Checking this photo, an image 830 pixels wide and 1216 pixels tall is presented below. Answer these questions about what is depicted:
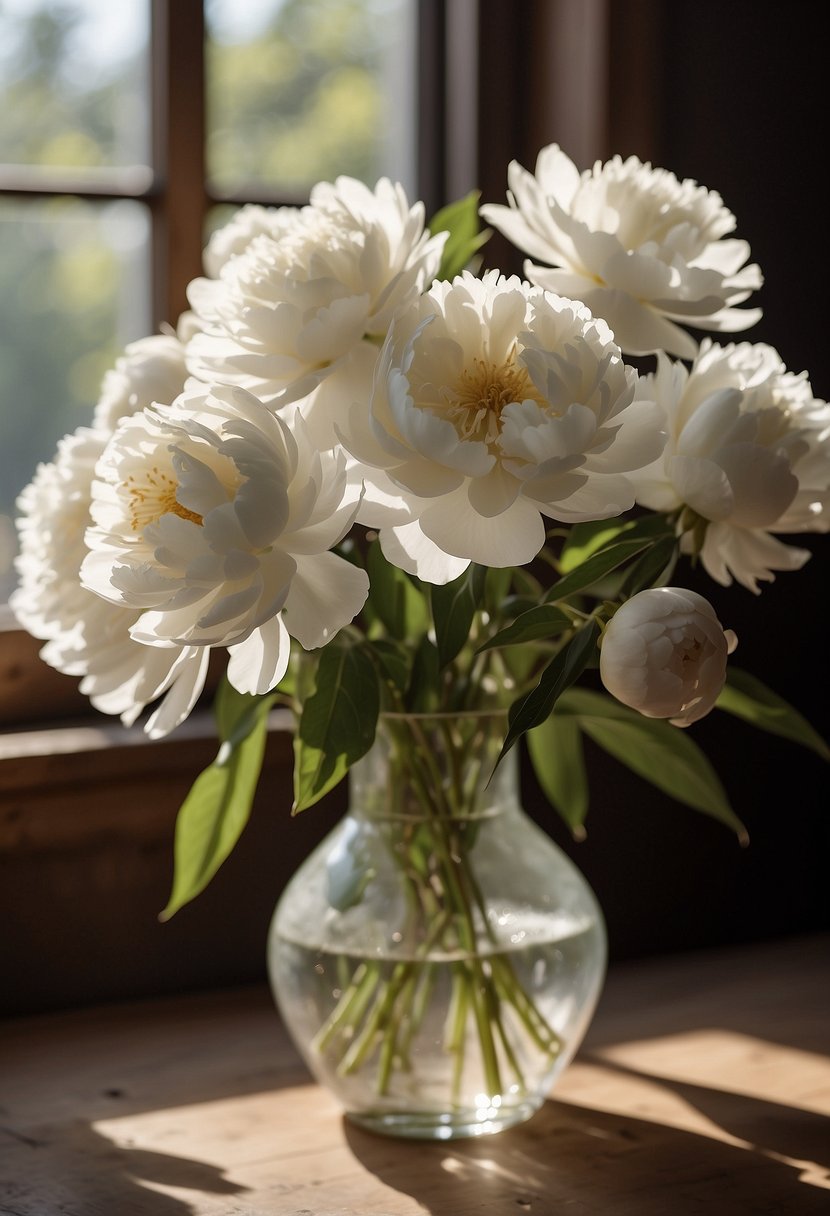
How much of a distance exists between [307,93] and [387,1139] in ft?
3.02

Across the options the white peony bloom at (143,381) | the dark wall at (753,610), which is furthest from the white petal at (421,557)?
the dark wall at (753,610)

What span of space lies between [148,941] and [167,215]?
0.63 meters

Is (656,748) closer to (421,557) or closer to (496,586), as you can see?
(496,586)

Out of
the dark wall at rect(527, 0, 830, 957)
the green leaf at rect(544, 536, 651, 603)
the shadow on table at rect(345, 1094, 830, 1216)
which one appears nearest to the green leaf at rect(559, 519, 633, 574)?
the green leaf at rect(544, 536, 651, 603)

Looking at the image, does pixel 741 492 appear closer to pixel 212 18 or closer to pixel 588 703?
pixel 588 703

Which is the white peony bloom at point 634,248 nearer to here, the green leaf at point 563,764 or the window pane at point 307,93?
the green leaf at point 563,764

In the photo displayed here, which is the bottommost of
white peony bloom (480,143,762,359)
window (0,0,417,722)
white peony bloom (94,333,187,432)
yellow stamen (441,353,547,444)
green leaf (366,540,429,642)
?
green leaf (366,540,429,642)

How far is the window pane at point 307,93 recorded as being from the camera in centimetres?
126

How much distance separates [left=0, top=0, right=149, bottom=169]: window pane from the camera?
1.19 m

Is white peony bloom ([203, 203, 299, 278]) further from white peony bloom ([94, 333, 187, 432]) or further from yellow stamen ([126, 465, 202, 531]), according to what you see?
yellow stamen ([126, 465, 202, 531])

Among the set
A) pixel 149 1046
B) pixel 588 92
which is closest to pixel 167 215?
pixel 588 92

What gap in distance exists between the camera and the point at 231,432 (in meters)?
0.60

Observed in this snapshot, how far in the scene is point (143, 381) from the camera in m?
0.79

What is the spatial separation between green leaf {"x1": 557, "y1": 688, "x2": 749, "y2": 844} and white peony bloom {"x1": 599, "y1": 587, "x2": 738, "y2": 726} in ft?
0.79
